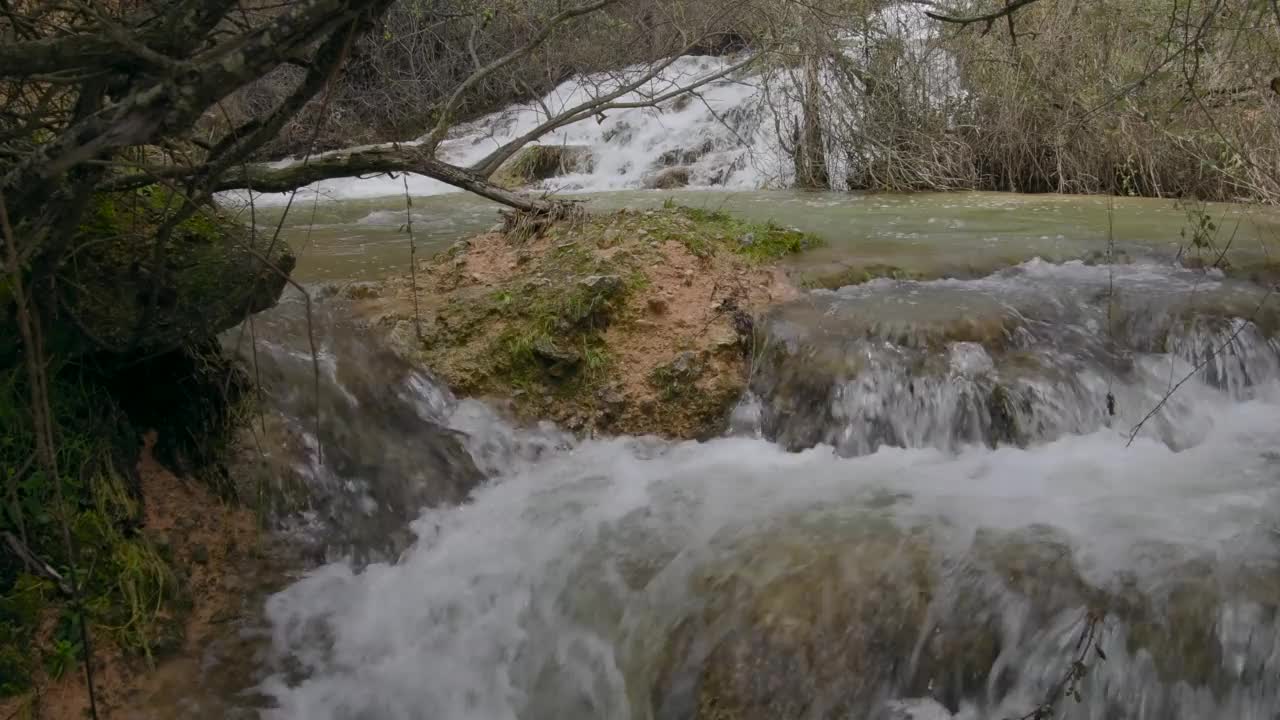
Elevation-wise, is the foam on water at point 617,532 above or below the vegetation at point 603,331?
below

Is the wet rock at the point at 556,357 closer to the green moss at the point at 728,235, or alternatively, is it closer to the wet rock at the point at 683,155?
the green moss at the point at 728,235

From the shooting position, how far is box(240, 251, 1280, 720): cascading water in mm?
2846

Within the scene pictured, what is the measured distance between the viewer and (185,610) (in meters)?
3.17

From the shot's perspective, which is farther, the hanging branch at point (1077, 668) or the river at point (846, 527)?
the river at point (846, 527)

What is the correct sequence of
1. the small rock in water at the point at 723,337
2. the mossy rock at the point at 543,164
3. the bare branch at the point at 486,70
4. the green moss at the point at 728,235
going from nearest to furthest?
the bare branch at the point at 486,70 → the small rock in water at the point at 723,337 → the green moss at the point at 728,235 → the mossy rock at the point at 543,164

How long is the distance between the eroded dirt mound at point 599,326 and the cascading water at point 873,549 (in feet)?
0.56

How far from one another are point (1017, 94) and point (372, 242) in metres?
6.17

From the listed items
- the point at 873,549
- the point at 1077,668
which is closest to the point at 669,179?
the point at 873,549

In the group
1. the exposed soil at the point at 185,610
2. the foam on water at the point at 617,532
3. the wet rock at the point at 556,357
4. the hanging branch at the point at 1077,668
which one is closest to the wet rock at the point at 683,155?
the wet rock at the point at 556,357

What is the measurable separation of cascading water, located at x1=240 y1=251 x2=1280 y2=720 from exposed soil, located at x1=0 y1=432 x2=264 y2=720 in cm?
20

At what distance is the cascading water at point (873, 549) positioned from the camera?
285 centimetres

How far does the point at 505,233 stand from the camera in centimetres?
589

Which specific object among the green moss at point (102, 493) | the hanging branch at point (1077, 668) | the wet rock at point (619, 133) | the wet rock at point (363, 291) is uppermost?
the wet rock at point (619, 133)

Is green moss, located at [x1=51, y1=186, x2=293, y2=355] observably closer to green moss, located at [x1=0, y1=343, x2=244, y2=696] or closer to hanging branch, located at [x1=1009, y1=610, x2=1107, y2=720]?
green moss, located at [x1=0, y1=343, x2=244, y2=696]
